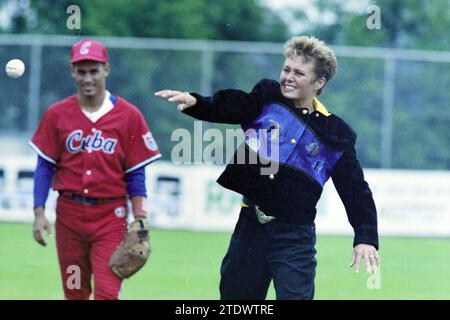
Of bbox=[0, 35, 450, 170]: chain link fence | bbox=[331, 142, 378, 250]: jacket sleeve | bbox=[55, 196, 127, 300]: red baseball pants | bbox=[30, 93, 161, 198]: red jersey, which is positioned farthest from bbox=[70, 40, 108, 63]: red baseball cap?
bbox=[0, 35, 450, 170]: chain link fence

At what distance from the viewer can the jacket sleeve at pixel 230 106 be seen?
20.6 ft

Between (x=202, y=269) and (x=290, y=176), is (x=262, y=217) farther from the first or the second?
(x=202, y=269)

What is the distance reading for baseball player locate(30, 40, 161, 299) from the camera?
7.03m

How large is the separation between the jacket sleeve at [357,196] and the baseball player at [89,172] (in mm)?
1309

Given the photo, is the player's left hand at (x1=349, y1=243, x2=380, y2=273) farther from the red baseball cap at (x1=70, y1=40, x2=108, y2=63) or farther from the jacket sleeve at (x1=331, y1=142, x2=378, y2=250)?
the red baseball cap at (x1=70, y1=40, x2=108, y2=63)

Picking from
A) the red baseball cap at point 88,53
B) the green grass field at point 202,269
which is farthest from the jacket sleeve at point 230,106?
the green grass field at point 202,269

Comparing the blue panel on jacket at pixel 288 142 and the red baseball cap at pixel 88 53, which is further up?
the red baseball cap at pixel 88 53

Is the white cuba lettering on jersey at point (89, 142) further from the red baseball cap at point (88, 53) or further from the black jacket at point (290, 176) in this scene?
the black jacket at point (290, 176)

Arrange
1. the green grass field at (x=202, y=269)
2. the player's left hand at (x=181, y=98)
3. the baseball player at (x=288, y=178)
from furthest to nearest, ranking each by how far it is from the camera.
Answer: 1. the green grass field at (x=202, y=269)
2. the baseball player at (x=288, y=178)
3. the player's left hand at (x=181, y=98)

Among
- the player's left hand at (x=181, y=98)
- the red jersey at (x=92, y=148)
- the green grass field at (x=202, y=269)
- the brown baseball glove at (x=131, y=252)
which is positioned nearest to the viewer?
the player's left hand at (x=181, y=98)

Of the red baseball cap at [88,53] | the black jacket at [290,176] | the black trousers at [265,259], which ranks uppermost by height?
the red baseball cap at [88,53]

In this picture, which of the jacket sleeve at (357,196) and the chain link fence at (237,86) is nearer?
the jacket sleeve at (357,196)

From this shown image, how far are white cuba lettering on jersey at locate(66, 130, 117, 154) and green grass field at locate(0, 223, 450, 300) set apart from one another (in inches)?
101
